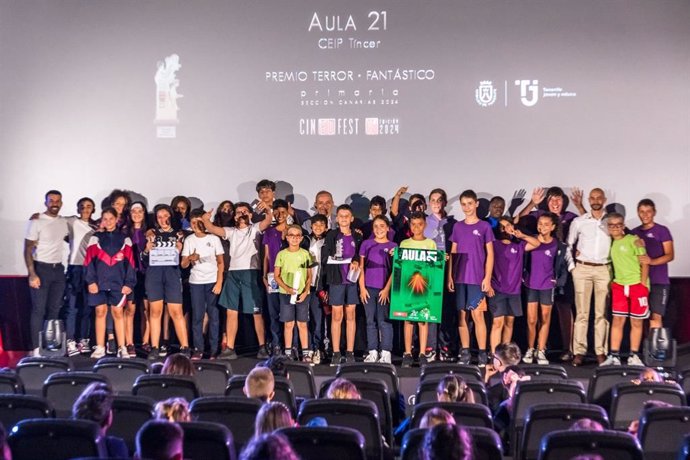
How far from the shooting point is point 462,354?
9.67 metres

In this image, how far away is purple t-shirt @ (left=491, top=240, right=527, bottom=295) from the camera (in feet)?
31.5

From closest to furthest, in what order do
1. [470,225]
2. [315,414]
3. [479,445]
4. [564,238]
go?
1. [479,445]
2. [315,414]
3. [470,225]
4. [564,238]

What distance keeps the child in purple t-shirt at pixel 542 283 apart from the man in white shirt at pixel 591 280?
29cm

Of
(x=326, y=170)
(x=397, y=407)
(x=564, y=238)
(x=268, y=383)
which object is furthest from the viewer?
(x=326, y=170)

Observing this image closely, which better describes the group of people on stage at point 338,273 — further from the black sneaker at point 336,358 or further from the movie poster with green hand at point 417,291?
the movie poster with green hand at point 417,291

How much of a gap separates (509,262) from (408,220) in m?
1.26

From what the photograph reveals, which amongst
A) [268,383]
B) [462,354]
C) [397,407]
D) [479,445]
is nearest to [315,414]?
[268,383]

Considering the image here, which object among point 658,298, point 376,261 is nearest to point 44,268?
point 376,261

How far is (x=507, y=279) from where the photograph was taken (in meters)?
9.59

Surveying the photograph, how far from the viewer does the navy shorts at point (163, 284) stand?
9.91 m

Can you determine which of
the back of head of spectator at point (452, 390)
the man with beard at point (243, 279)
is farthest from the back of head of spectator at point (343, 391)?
the man with beard at point (243, 279)

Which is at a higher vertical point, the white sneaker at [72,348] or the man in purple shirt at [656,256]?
the man in purple shirt at [656,256]

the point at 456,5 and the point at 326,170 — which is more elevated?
the point at 456,5

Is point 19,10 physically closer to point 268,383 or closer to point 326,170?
point 326,170
